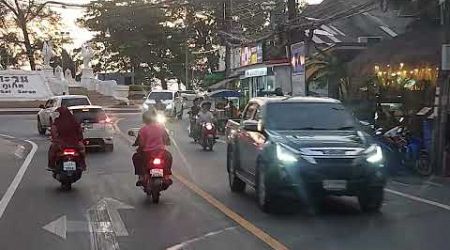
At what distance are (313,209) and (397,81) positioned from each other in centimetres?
1521

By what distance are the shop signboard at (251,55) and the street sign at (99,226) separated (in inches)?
1360

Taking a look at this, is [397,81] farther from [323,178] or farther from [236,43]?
[236,43]

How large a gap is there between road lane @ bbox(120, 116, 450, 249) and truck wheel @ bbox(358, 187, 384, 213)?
150 mm

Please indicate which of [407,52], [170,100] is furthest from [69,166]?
[170,100]

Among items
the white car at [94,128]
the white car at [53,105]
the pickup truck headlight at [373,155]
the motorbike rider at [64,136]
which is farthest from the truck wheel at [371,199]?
the white car at [53,105]

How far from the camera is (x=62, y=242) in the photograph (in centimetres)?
931

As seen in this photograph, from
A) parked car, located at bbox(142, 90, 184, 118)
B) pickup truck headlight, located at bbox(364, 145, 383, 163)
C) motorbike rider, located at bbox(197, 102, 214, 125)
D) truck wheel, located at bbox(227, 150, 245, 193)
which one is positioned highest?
pickup truck headlight, located at bbox(364, 145, 383, 163)

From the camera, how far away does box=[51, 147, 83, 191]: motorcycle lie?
46.6 feet

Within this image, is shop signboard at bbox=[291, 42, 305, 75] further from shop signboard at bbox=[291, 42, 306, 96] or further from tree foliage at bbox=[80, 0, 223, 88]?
tree foliage at bbox=[80, 0, 223, 88]

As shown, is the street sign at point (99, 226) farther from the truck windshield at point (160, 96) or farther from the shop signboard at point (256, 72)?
the truck windshield at point (160, 96)

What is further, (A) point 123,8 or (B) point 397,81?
(A) point 123,8

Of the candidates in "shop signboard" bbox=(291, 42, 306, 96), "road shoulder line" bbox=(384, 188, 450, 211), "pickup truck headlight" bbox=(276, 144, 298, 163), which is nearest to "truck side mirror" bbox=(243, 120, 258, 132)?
"pickup truck headlight" bbox=(276, 144, 298, 163)

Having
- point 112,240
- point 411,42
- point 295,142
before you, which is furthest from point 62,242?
point 411,42

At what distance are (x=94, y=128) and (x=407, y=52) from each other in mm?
10573
